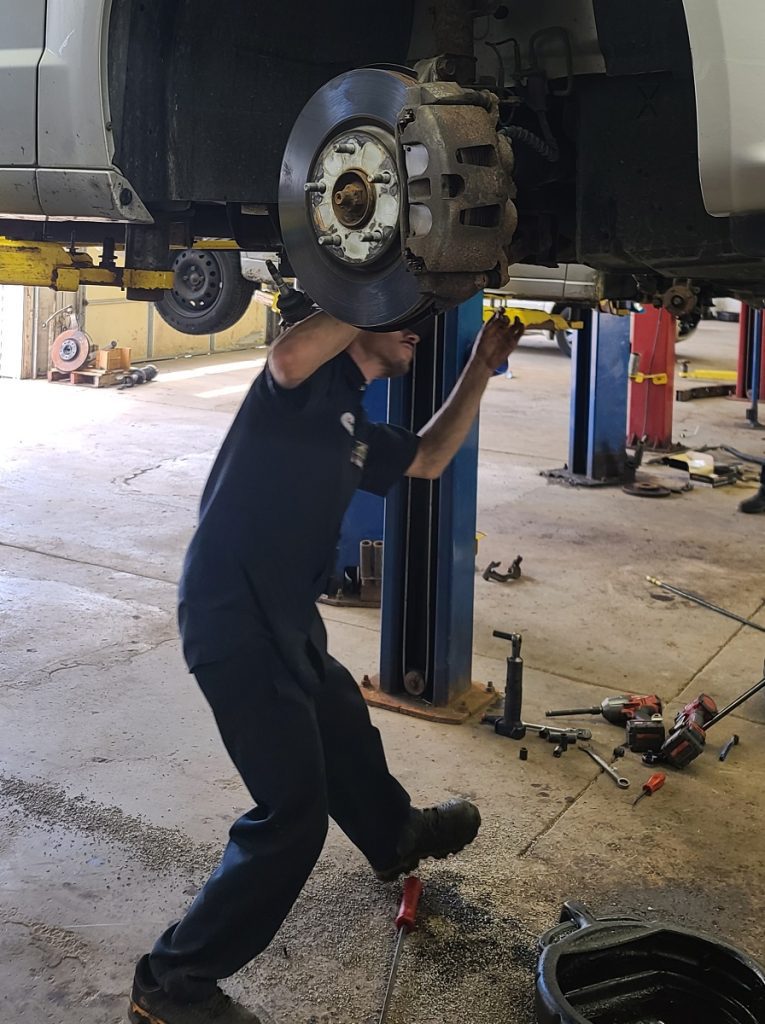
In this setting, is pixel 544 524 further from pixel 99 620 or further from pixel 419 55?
pixel 419 55

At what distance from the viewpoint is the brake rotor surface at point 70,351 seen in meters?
9.46

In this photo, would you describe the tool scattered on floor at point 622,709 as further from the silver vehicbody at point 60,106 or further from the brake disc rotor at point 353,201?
the silver vehicbody at point 60,106

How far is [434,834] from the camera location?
2365 millimetres

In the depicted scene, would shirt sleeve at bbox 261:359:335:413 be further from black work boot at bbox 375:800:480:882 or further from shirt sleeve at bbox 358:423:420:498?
black work boot at bbox 375:800:480:882

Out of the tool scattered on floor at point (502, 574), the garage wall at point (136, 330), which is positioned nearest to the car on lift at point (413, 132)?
the tool scattered on floor at point (502, 574)

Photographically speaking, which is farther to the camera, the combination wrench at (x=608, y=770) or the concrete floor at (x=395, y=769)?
the combination wrench at (x=608, y=770)

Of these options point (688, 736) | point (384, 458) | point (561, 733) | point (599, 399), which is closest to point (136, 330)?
point (599, 399)

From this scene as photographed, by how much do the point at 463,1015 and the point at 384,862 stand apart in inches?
15.6

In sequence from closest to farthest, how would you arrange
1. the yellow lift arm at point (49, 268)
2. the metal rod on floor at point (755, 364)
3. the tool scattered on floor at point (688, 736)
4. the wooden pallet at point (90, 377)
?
the tool scattered on floor at point (688, 736)
the yellow lift arm at point (49, 268)
the metal rod on floor at point (755, 364)
the wooden pallet at point (90, 377)

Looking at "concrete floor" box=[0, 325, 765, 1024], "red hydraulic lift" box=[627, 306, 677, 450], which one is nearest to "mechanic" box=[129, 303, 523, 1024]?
"concrete floor" box=[0, 325, 765, 1024]

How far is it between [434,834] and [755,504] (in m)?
4.05

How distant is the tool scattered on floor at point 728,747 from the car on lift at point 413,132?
1.25 metres

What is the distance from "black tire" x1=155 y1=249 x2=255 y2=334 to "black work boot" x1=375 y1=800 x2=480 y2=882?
4.47 meters

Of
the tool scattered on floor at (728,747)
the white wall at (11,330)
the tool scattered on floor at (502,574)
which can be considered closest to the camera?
the tool scattered on floor at (728,747)
